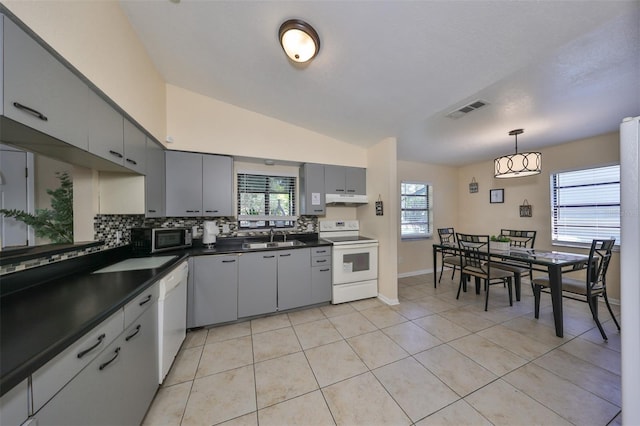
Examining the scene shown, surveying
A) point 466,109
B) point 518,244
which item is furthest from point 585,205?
point 466,109

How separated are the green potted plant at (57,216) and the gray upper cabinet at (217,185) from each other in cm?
111

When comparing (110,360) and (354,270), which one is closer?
(110,360)

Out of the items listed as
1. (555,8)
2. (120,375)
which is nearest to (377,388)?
(120,375)

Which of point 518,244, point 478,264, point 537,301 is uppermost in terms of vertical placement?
point 518,244

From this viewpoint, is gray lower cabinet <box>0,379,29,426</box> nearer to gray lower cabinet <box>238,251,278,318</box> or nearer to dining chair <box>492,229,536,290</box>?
gray lower cabinet <box>238,251,278,318</box>

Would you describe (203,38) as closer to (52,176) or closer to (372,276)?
(52,176)

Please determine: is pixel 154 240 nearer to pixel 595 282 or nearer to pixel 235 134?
pixel 235 134

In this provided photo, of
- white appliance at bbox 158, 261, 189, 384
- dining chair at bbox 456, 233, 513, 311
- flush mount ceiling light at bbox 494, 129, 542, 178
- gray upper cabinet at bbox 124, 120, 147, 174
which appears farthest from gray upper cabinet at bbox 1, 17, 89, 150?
flush mount ceiling light at bbox 494, 129, 542, 178

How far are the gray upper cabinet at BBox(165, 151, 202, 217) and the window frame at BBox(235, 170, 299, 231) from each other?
1.82 feet

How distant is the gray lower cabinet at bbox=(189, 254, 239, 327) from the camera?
2.33m

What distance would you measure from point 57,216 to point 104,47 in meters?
1.27

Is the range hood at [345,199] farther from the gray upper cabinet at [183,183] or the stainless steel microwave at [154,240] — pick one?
the stainless steel microwave at [154,240]

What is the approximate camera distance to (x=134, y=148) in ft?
6.09

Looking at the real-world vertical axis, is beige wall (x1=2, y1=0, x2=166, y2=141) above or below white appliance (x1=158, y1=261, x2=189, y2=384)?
above
